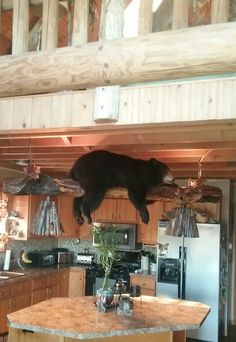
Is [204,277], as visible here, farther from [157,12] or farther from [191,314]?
[157,12]

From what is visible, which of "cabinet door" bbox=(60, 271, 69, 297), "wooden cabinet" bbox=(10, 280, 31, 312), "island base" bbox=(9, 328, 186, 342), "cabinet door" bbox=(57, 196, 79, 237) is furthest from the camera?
"cabinet door" bbox=(57, 196, 79, 237)

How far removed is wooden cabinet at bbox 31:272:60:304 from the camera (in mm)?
5930

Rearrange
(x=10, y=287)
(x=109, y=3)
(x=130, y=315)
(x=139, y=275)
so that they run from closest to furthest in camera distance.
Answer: (x=109, y=3)
(x=130, y=315)
(x=10, y=287)
(x=139, y=275)

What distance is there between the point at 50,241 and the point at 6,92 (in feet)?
17.8

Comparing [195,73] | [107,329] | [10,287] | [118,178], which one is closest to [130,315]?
[107,329]

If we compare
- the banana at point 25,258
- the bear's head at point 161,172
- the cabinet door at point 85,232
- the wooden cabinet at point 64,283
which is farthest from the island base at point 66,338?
the cabinet door at point 85,232

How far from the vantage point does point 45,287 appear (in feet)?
20.4

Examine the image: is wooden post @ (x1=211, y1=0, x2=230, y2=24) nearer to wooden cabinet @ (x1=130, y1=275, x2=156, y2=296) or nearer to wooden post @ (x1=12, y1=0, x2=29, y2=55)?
wooden post @ (x1=12, y1=0, x2=29, y2=55)

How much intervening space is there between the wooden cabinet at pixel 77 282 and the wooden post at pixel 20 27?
5057 millimetres

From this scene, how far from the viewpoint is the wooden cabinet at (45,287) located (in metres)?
5.93

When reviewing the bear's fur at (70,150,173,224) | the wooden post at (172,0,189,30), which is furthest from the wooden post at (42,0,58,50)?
the bear's fur at (70,150,173,224)

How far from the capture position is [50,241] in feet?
24.6

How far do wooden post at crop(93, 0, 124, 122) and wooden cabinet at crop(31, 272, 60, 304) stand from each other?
4180 mm

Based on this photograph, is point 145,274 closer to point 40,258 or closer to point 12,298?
point 40,258
